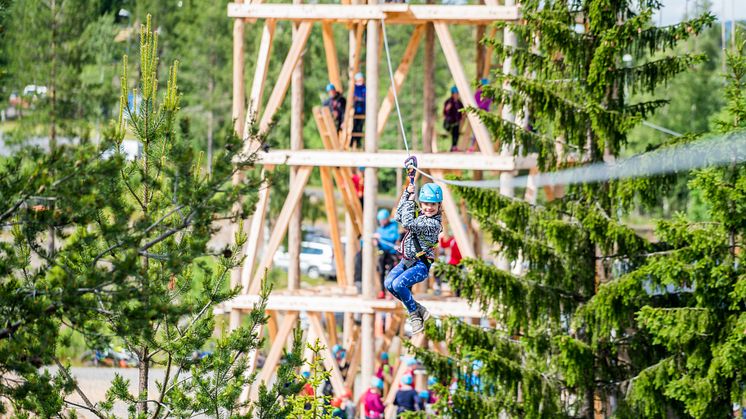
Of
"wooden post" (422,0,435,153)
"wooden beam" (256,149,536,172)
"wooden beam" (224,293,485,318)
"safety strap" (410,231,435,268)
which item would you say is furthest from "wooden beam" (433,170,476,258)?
"safety strap" (410,231,435,268)

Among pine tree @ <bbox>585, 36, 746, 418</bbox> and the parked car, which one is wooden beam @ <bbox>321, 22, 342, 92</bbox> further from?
Result: the parked car

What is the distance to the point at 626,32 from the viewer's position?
2177 cm

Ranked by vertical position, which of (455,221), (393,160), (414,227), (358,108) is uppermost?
(358,108)

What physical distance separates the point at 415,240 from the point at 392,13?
9.41m

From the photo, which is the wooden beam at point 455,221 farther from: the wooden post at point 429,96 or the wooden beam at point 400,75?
the wooden post at point 429,96

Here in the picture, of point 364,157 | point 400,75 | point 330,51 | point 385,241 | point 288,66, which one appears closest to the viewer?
point 385,241

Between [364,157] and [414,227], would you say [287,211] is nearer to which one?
[364,157]

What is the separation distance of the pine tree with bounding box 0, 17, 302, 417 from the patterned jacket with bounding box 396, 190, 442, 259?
158 centimetres

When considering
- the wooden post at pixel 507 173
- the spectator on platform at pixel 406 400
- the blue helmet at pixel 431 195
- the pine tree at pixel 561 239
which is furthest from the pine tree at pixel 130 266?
the wooden post at pixel 507 173

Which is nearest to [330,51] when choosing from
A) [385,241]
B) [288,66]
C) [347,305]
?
[288,66]

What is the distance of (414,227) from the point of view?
50.5 feet

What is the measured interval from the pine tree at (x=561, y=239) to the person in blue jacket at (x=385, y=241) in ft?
6.74

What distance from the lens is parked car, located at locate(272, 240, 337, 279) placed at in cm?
5941

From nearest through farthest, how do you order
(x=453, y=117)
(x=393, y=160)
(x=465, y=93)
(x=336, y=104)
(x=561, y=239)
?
(x=561, y=239) → (x=393, y=160) → (x=465, y=93) → (x=336, y=104) → (x=453, y=117)
